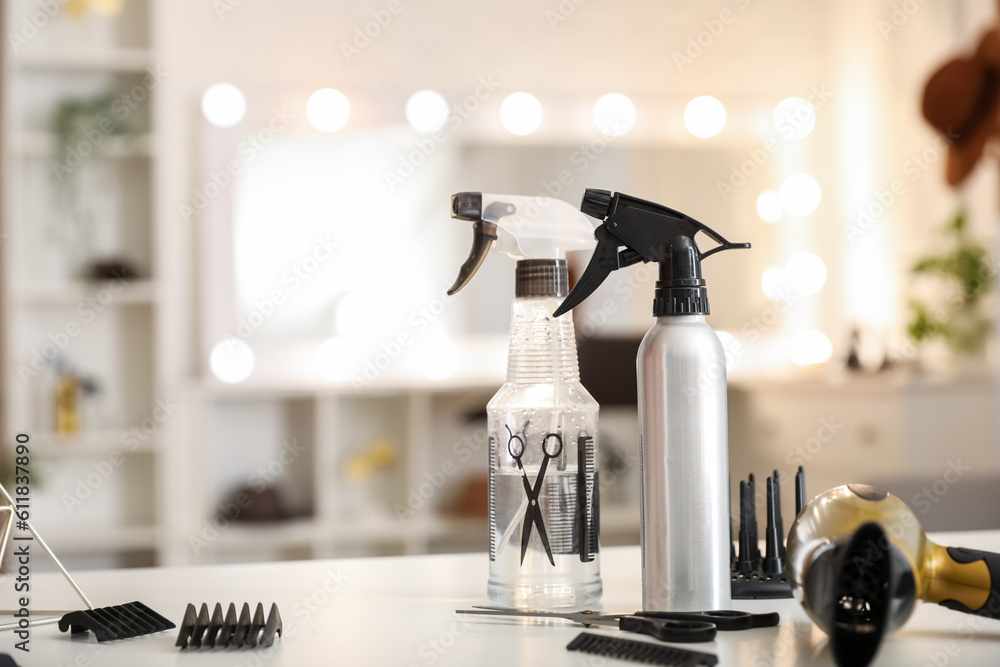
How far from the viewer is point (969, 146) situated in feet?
7.66

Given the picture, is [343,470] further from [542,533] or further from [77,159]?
[542,533]

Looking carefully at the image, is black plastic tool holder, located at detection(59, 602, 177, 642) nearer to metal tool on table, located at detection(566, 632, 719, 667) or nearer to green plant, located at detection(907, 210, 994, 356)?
metal tool on table, located at detection(566, 632, 719, 667)

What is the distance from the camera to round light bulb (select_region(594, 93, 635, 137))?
9.13 ft

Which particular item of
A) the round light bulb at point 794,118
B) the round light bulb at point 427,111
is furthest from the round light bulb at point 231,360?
the round light bulb at point 794,118

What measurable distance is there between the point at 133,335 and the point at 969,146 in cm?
222

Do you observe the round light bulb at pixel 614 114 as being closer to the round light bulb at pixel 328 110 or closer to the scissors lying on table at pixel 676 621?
the round light bulb at pixel 328 110

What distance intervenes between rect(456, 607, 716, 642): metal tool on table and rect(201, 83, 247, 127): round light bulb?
223cm

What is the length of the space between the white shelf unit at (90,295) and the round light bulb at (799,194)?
72.5 inches

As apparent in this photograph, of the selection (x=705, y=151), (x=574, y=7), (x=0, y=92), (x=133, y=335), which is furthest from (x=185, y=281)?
(x=705, y=151)

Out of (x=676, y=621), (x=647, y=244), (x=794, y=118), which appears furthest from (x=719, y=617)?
(x=794, y=118)

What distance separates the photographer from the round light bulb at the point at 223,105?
8.45 ft

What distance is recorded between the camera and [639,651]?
21.0 inches

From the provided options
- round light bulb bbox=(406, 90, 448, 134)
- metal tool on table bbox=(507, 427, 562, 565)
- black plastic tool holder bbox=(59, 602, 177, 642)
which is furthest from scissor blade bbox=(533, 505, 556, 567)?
round light bulb bbox=(406, 90, 448, 134)

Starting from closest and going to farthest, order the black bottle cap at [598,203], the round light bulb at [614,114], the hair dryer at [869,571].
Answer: the hair dryer at [869,571]
the black bottle cap at [598,203]
the round light bulb at [614,114]
